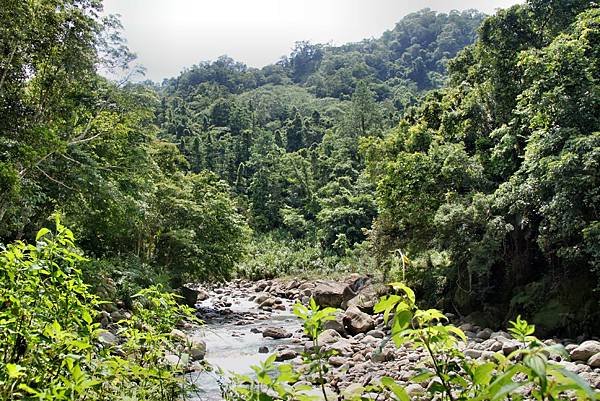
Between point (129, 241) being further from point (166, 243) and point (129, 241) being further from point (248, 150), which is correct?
point (248, 150)

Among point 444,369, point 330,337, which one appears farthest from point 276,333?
point 444,369

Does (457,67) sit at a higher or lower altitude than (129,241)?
higher

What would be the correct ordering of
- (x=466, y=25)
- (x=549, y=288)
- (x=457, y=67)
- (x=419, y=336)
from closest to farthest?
(x=419, y=336) < (x=549, y=288) < (x=457, y=67) < (x=466, y=25)

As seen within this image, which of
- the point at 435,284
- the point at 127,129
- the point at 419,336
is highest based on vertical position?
the point at 127,129

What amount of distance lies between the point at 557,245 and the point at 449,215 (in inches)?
100

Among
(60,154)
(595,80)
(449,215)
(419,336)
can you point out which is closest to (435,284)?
(449,215)

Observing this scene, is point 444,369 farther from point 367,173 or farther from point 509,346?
point 367,173

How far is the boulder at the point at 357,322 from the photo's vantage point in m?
13.4

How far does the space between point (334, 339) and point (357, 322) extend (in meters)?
2.14

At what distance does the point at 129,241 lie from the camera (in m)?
17.3

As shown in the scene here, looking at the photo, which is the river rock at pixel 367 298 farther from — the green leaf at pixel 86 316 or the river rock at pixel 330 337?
the green leaf at pixel 86 316

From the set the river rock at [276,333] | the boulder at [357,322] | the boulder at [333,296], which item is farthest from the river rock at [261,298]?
the boulder at [357,322]

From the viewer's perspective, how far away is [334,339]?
11562mm

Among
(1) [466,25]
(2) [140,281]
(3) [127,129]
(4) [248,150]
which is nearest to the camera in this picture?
(3) [127,129]
